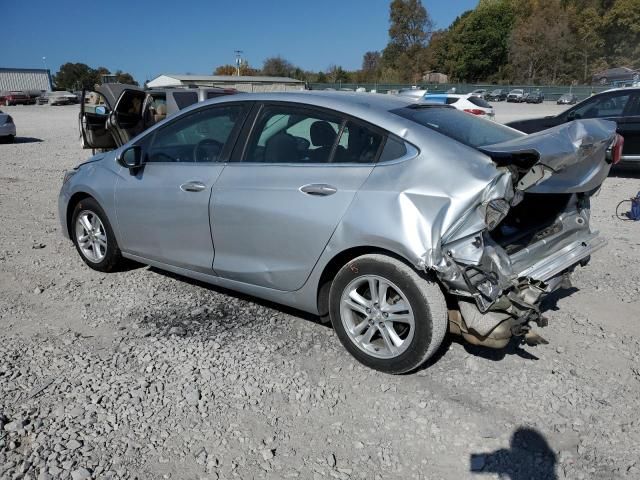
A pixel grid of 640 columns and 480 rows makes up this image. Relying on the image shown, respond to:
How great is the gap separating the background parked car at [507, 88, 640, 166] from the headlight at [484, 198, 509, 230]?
7.42 m

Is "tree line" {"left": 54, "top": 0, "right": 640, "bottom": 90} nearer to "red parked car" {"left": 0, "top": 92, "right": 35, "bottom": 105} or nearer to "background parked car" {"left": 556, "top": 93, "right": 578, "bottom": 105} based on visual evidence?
"red parked car" {"left": 0, "top": 92, "right": 35, "bottom": 105}

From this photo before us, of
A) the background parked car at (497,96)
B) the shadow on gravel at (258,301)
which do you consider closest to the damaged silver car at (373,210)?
the shadow on gravel at (258,301)

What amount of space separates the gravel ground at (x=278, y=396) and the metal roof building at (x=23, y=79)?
89.8m

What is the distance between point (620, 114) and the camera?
31.3 feet

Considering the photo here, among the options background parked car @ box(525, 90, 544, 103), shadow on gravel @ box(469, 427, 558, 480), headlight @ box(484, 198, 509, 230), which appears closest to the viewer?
shadow on gravel @ box(469, 427, 558, 480)

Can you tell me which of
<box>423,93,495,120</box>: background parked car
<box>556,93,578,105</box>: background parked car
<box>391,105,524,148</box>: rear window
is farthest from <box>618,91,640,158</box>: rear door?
<box>556,93,578,105</box>: background parked car

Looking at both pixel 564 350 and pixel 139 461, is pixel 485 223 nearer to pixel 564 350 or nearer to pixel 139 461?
pixel 564 350

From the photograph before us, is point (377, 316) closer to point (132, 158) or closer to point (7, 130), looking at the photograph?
point (132, 158)

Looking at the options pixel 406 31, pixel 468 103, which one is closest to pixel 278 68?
pixel 406 31

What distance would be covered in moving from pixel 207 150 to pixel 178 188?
36cm

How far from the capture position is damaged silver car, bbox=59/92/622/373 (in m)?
2.92

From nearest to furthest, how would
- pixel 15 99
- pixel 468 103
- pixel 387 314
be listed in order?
pixel 387 314 < pixel 468 103 < pixel 15 99

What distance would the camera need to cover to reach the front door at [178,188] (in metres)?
3.90

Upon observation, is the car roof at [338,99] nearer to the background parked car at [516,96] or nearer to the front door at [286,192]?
the front door at [286,192]
